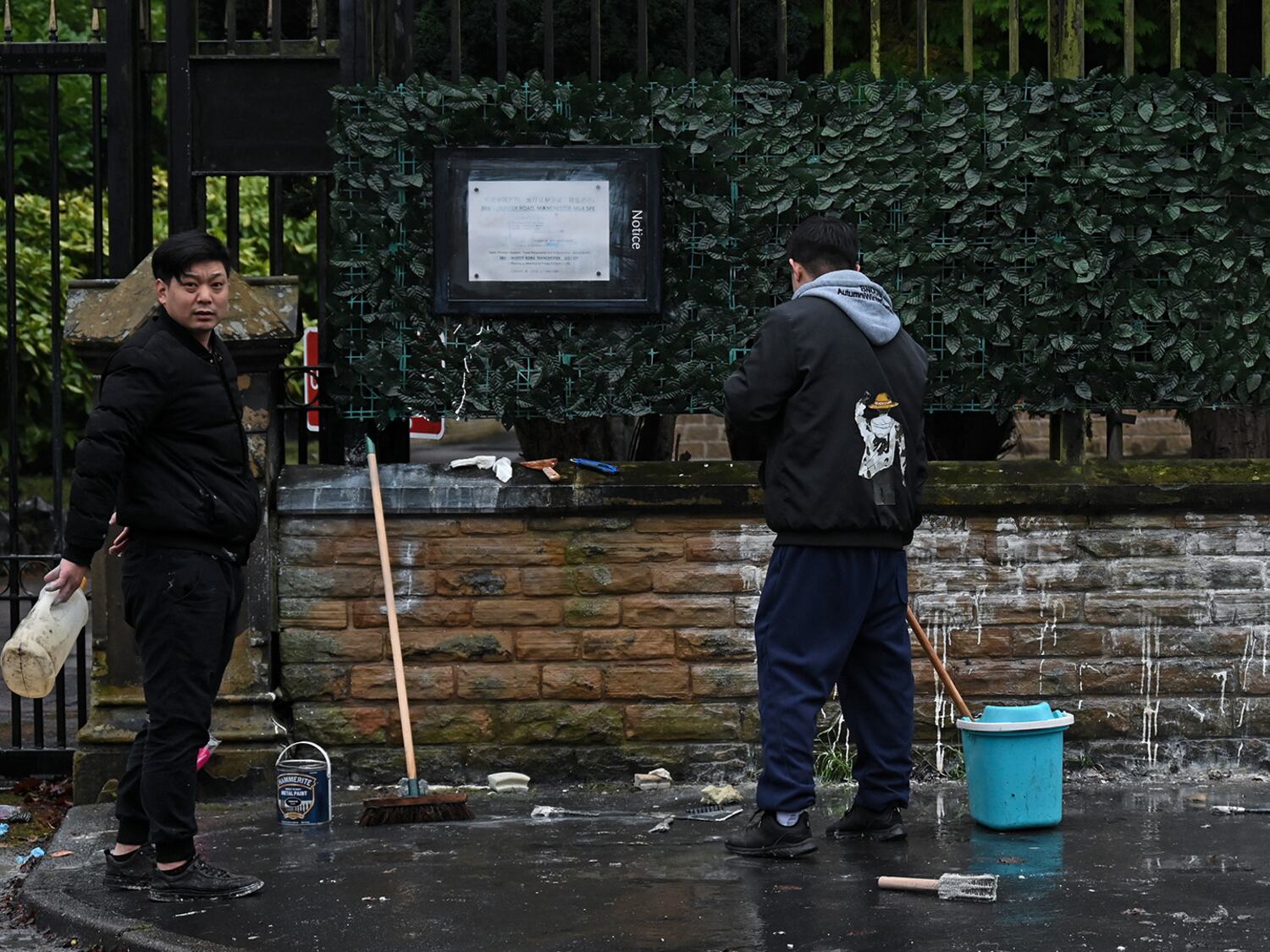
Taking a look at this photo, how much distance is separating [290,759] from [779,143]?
2904 mm

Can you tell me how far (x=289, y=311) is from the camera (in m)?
6.88

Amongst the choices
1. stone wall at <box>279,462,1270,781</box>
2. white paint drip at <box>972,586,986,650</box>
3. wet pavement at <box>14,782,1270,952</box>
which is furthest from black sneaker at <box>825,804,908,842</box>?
white paint drip at <box>972,586,986,650</box>

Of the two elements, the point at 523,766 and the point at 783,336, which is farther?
the point at 523,766

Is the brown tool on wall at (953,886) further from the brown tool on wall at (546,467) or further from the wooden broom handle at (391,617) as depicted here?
the brown tool on wall at (546,467)

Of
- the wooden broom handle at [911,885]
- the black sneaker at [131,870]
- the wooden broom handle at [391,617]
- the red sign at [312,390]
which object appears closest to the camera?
the wooden broom handle at [911,885]

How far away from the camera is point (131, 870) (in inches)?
219

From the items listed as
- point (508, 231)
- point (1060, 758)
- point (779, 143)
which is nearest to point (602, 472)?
point (508, 231)

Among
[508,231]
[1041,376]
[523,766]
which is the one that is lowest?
[523,766]

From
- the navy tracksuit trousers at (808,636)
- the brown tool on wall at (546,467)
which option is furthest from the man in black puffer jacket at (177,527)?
the brown tool on wall at (546,467)

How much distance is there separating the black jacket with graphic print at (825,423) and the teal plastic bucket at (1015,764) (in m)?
0.76

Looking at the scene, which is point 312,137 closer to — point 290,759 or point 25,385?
point 290,759

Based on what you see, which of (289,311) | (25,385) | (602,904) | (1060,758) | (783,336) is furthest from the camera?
(25,385)

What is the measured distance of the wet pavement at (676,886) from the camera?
15.8 feet

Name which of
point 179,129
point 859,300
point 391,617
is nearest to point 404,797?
point 391,617
